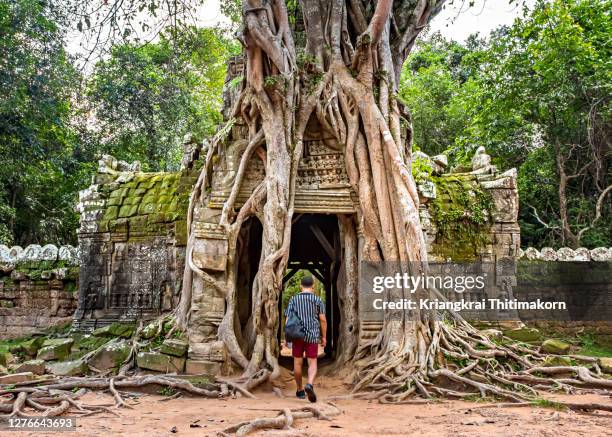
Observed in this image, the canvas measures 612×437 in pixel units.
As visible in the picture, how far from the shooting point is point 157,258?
7.84 meters

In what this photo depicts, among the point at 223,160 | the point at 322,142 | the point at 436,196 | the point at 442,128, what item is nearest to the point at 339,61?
the point at 322,142

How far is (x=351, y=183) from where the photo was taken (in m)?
6.45

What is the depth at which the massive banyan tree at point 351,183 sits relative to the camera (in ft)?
18.0

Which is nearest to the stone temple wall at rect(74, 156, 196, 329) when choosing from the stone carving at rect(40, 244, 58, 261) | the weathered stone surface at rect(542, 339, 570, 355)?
the stone carving at rect(40, 244, 58, 261)

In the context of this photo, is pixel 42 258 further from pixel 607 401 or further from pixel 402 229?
pixel 607 401

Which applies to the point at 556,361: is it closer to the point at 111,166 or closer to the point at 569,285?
the point at 569,285

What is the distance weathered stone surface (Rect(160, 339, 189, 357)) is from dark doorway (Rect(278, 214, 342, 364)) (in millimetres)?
1750

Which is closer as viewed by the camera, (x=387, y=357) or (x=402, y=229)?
(x=387, y=357)

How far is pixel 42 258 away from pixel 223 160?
4.60 meters

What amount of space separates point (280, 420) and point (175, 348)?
2.43 meters

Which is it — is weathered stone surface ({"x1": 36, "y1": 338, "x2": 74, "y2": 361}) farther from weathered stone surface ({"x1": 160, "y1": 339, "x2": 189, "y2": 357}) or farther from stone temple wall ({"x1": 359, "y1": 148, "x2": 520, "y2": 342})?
stone temple wall ({"x1": 359, "y1": 148, "x2": 520, "y2": 342})

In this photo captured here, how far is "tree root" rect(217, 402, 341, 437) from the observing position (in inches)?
143

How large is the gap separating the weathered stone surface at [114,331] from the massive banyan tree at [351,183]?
1291mm

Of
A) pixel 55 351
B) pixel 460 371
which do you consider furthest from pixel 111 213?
pixel 460 371
